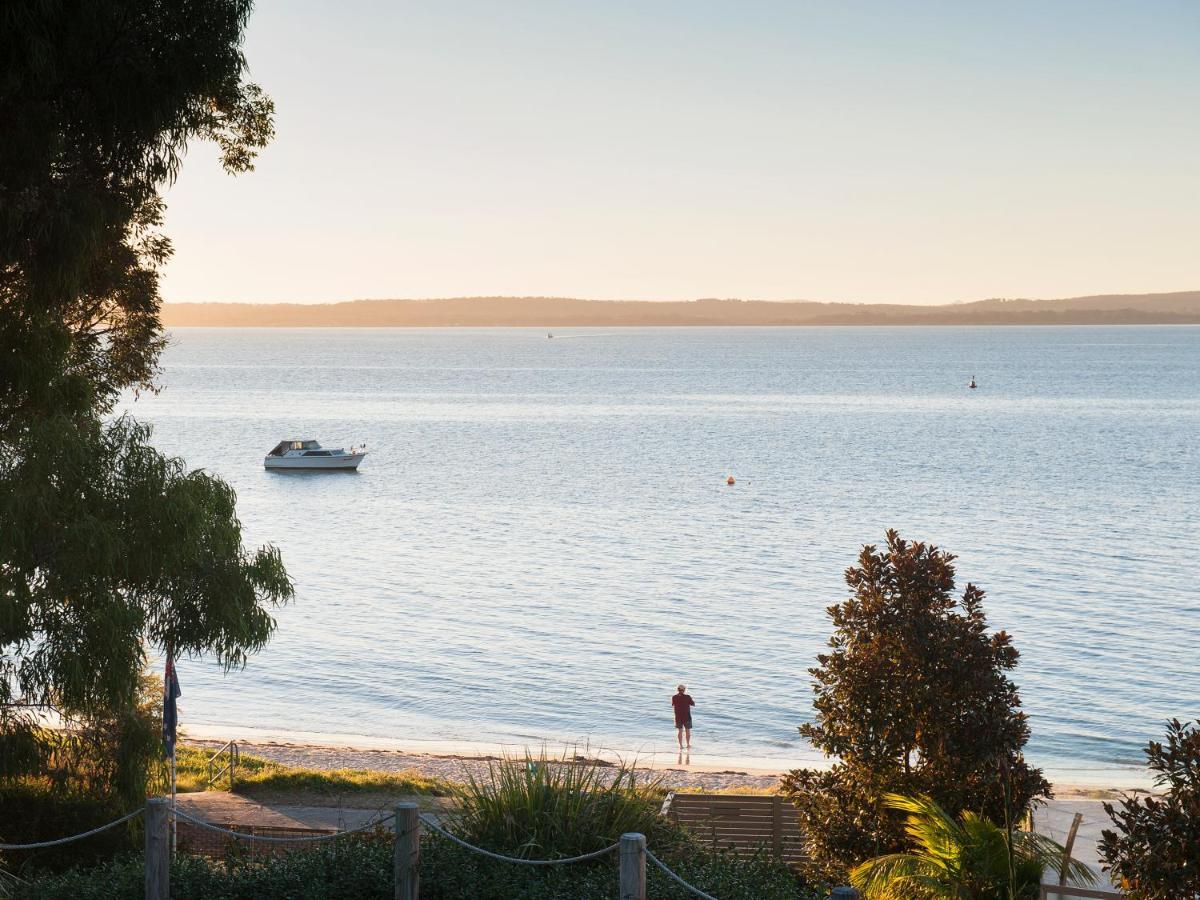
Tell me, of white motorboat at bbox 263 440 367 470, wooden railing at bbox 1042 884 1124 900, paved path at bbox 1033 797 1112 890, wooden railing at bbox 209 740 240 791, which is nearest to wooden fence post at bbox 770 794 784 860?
paved path at bbox 1033 797 1112 890

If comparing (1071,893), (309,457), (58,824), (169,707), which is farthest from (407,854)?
(309,457)

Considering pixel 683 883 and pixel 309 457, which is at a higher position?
pixel 309 457

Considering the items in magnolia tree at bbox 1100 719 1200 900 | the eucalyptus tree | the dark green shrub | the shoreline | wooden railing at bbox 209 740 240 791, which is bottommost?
the shoreline

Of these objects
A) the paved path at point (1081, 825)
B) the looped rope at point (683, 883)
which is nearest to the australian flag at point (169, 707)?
the looped rope at point (683, 883)

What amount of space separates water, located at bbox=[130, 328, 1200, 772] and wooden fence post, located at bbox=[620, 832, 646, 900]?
864 inches

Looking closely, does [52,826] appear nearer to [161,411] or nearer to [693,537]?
[693,537]

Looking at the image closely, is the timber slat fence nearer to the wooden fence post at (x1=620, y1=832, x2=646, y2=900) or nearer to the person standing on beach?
the wooden fence post at (x1=620, y1=832, x2=646, y2=900)

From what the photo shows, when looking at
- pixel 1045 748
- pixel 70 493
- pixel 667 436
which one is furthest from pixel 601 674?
pixel 667 436

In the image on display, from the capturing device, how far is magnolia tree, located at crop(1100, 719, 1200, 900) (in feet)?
25.0

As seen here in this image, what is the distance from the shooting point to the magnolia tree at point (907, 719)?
10.6 meters

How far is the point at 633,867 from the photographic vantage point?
845cm

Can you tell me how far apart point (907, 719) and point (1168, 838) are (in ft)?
10.7

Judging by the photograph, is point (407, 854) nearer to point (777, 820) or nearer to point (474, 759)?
point (777, 820)

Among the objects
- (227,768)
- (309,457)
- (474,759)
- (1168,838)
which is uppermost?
(309,457)
